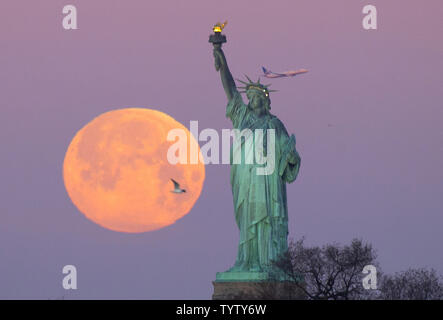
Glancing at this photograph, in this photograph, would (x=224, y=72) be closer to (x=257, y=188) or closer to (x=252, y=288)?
(x=257, y=188)

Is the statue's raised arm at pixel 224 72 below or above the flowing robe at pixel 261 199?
above

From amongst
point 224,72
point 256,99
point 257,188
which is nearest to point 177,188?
point 257,188

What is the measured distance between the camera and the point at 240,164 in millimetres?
70625

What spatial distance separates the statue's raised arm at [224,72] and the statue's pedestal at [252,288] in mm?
7519

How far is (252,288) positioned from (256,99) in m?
7.92

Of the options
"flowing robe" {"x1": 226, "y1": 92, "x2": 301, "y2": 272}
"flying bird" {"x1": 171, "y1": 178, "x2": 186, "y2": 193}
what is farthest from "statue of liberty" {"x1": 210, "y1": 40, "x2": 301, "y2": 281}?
"flying bird" {"x1": 171, "y1": 178, "x2": 186, "y2": 193}

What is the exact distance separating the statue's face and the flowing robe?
0.93 ft

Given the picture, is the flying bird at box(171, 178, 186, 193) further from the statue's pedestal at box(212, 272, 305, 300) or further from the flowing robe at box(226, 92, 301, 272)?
the statue's pedestal at box(212, 272, 305, 300)

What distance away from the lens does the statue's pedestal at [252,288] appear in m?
68.4

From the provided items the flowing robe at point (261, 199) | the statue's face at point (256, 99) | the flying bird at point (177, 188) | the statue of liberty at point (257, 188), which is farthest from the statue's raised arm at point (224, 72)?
the flying bird at point (177, 188)

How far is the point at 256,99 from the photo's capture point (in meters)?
71.0

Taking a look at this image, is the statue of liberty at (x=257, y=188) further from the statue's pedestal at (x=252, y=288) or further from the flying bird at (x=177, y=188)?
the flying bird at (x=177, y=188)
